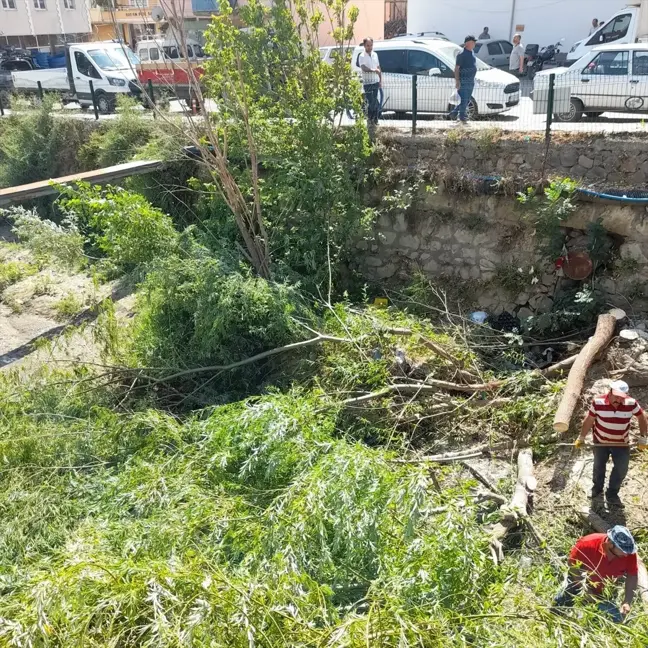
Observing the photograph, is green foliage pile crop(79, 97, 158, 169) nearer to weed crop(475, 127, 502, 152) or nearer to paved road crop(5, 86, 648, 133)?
paved road crop(5, 86, 648, 133)

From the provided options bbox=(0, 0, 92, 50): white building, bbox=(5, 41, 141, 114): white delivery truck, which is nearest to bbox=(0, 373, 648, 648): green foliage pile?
bbox=(5, 41, 141, 114): white delivery truck

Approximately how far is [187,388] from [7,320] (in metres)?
4.49

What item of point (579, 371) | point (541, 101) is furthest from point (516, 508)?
point (541, 101)

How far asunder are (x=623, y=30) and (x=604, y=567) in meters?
15.8

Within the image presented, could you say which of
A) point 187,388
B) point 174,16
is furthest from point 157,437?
point 174,16

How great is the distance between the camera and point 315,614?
10.6 ft

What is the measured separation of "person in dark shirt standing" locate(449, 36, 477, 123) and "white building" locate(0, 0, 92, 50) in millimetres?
28307

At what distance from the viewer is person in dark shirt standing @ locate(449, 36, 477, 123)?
10.4 m

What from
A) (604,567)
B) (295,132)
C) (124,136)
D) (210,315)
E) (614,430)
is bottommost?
(604,567)

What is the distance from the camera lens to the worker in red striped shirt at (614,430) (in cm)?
529

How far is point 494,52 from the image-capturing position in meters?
19.4

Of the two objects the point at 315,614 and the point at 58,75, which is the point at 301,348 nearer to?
the point at 315,614

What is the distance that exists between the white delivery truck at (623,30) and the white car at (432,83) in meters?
4.95

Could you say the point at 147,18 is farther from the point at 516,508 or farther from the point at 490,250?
the point at 516,508
